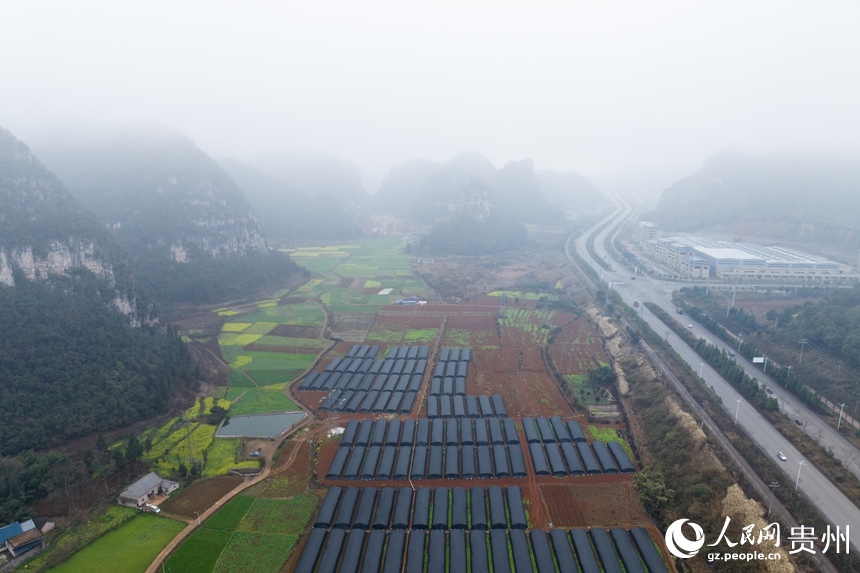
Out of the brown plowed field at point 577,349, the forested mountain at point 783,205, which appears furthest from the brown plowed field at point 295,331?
the forested mountain at point 783,205

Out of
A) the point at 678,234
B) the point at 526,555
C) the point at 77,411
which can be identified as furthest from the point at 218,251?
the point at 678,234

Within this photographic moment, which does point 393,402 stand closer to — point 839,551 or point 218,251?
point 839,551

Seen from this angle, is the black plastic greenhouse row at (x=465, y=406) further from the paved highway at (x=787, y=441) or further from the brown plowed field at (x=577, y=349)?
the paved highway at (x=787, y=441)

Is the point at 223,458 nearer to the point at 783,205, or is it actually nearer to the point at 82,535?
the point at 82,535

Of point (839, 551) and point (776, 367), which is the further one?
point (776, 367)

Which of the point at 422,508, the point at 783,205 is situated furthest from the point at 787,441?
the point at 783,205

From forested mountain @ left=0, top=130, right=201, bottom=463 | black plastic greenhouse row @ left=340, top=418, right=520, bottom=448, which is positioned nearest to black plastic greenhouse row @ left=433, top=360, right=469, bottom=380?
black plastic greenhouse row @ left=340, top=418, right=520, bottom=448

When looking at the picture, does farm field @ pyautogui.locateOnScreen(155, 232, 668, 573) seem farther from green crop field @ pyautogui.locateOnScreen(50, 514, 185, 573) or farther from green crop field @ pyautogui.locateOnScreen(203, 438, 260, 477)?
green crop field @ pyautogui.locateOnScreen(50, 514, 185, 573)
